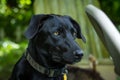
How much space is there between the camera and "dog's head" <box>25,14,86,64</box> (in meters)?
4.21

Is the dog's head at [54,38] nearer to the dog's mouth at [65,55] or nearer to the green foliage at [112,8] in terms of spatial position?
the dog's mouth at [65,55]

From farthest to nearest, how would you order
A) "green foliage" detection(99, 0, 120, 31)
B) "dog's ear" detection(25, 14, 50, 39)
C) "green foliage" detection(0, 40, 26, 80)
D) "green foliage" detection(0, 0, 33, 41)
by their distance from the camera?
1. "green foliage" detection(0, 40, 26, 80)
2. "green foliage" detection(99, 0, 120, 31)
3. "green foliage" detection(0, 0, 33, 41)
4. "dog's ear" detection(25, 14, 50, 39)

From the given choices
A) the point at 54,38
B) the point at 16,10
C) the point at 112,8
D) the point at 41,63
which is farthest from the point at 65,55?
the point at 16,10

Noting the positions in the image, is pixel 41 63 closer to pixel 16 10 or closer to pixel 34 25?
pixel 34 25

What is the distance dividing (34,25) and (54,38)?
205 mm

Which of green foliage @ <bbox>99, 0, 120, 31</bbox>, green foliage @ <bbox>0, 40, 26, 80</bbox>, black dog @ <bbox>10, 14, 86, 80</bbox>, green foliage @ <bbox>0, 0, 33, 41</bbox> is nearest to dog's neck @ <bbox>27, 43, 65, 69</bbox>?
black dog @ <bbox>10, 14, 86, 80</bbox>

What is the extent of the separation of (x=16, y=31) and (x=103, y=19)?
32.2ft

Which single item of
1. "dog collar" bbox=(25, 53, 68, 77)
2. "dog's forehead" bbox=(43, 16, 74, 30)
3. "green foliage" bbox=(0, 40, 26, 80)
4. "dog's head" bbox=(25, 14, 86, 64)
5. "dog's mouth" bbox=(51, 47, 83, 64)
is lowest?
"green foliage" bbox=(0, 40, 26, 80)

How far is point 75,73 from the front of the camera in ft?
18.7

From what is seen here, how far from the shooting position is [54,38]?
4281mm

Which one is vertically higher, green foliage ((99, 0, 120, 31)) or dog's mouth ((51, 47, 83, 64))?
green foliage ((99, 0, 120, 31))

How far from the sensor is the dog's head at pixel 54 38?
421 cm

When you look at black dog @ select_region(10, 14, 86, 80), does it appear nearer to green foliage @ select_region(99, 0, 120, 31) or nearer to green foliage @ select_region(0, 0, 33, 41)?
green foliage @ select_region(0, 0, 33, 41)

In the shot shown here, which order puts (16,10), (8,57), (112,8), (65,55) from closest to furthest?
1. (65,55)
2. (112,8)
3. (16,10)
4. (8,57)
